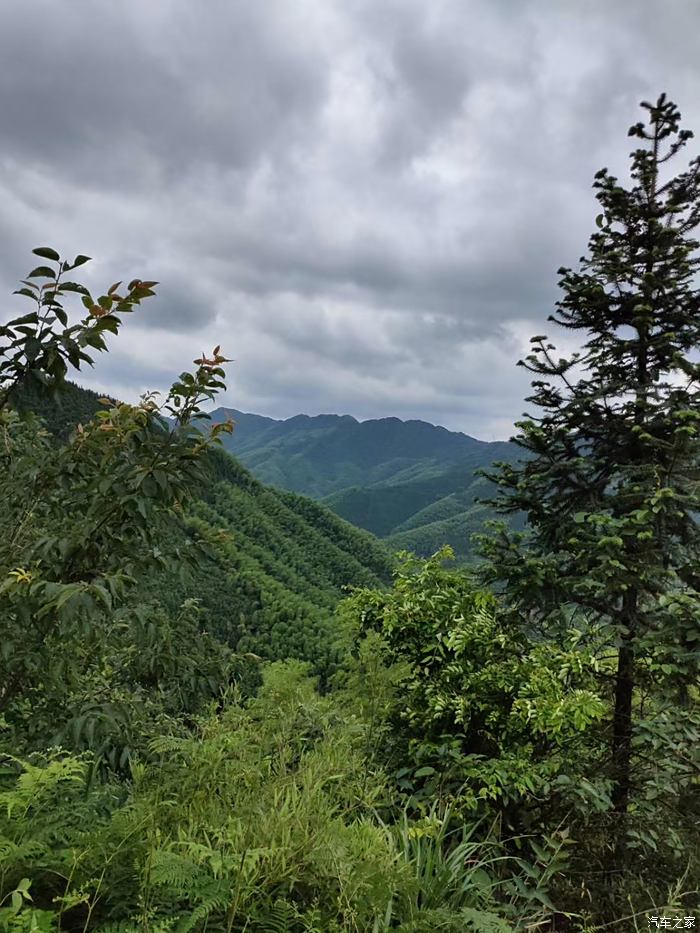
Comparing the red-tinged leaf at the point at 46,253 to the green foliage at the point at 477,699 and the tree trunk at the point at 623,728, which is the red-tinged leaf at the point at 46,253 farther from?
the tree trunk at the point at 623,728

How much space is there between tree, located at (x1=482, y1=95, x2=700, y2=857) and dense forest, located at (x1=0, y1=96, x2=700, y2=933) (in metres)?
0.02

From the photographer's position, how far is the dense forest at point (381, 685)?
180cm

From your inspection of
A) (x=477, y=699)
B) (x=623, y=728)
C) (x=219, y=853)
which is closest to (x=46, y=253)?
(x=219, y=853)

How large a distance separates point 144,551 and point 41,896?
1138 mm

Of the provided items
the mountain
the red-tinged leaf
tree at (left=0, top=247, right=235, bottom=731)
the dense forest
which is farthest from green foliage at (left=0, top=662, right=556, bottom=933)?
the mountain

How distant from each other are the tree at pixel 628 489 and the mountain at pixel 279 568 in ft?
54.8

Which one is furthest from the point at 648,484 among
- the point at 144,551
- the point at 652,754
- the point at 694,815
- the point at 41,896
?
the point at 41,896

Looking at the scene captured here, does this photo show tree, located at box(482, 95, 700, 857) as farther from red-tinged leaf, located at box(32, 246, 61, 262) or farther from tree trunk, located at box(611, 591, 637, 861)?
red-tinged leaf, located at box(32, 246, 61, 262)

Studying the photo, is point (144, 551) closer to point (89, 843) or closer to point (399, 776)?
point (89, 843)

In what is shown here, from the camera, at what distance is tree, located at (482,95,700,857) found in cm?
370

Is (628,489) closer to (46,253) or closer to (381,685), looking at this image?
(381,685)

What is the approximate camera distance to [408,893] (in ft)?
6.41

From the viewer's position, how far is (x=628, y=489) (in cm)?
399

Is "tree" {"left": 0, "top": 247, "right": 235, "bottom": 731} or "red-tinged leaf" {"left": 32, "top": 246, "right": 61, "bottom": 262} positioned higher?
"red-tinged leaf" {"left": 32, "top": 246, "right": 61, "bottom": 262}
